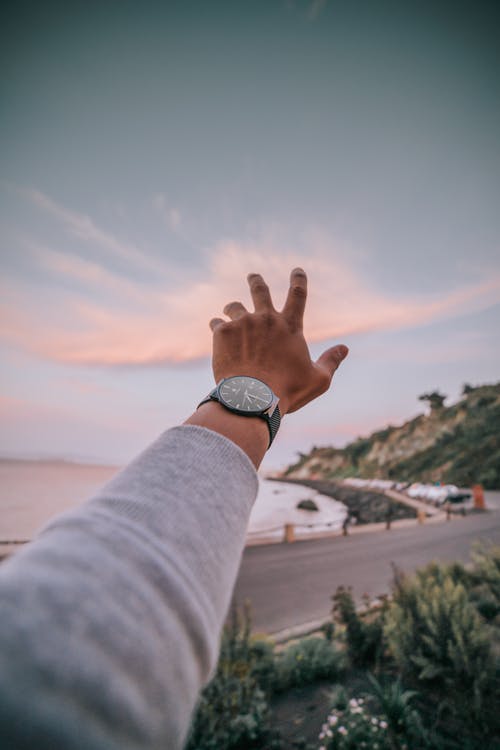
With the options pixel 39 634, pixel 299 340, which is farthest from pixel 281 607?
pixel 39 634

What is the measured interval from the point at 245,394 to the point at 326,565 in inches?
510

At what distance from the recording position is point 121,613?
45 centimetres

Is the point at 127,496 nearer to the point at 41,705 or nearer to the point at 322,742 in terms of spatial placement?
the point at 41,705

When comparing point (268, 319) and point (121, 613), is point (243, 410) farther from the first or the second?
point (121, 613)

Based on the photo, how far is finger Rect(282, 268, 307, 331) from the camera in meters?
1.39

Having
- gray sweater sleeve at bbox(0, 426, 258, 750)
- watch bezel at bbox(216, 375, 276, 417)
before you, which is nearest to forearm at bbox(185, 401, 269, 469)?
watch bezel at bbox(216, 375, 276, 417)

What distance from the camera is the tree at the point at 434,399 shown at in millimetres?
65500

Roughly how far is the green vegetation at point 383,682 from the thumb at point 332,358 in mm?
3550

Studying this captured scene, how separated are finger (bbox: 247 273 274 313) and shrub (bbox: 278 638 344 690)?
16.6 feet

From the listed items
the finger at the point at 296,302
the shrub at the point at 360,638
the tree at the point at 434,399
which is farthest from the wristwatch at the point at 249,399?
the tree at the point at 434,399

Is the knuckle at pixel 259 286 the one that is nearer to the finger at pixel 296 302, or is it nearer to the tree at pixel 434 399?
the finger at pixel 296 302

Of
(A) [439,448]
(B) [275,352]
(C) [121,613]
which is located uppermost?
(B) [275,352]

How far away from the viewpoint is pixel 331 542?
652 inches

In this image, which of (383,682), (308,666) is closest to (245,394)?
(383,682)
